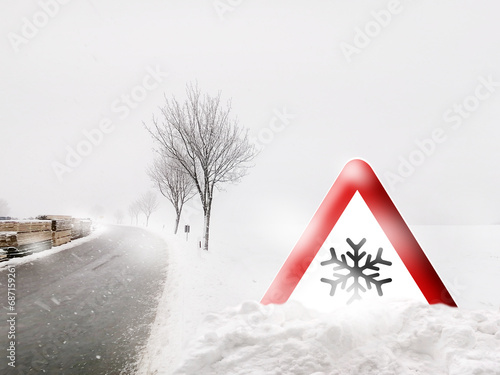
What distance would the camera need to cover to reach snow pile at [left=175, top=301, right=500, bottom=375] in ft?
6.14

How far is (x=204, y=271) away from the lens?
7.98m

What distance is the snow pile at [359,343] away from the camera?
6.14 ft

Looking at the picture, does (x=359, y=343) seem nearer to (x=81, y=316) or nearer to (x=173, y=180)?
(x=81, y=316)

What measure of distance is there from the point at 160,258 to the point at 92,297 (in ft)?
16.1

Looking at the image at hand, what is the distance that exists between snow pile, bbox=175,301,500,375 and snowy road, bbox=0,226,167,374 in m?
1.54

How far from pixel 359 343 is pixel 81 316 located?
4.58 m

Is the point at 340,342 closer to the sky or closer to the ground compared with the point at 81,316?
closer to the sky

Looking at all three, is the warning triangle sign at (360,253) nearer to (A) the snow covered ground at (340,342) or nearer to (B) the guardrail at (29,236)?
(A) the snow covered ground at (340,342)

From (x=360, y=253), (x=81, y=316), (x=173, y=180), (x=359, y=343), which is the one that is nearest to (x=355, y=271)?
(x=360, y=253)

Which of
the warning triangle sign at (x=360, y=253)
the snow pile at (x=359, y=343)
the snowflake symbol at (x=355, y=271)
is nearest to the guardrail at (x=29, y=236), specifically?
the snow pile at (x=359, y=343)

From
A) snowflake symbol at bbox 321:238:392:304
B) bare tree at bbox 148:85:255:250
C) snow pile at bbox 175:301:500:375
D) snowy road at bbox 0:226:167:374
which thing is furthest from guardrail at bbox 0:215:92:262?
snowflake symbol at bbox 321:238:392:304

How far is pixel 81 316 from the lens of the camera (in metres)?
4.45

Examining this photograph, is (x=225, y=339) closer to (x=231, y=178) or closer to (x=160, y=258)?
(x=160, y=258)

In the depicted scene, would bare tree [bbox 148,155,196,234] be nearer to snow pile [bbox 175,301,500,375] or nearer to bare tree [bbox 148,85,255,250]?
bare tree [bbox 148,85,255,250]
